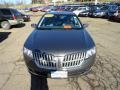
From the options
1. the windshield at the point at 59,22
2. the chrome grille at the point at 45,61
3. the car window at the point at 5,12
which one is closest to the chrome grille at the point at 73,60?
the chrome grille at the point at 45,61

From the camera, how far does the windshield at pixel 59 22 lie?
25.5 ft

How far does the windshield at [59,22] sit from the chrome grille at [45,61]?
6.92 feet

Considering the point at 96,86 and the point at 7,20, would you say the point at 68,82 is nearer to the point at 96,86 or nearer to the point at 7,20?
the point at 96,86

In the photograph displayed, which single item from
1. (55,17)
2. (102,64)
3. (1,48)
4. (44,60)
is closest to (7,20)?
(1,48)

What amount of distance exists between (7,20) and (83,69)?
15554mm

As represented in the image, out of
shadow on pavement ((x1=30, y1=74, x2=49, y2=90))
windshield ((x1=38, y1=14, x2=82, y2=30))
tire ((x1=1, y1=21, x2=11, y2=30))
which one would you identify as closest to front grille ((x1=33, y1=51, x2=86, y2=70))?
shadow on pavement ((x1=30, y1=74, x2=49, y2=90))

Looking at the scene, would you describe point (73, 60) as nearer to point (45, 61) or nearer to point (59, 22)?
point (45, 61)

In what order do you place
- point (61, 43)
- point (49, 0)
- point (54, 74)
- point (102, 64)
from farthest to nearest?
1. point (49, 0)
2. point (102, 64)
3. point (61, 43)
4. point (54, 74)

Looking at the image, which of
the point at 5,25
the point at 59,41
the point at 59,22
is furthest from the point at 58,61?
the point at 5,25

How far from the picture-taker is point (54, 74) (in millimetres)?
5477

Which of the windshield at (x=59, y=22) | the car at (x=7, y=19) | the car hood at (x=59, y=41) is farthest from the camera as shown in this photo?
the car at (x=7, y=19)

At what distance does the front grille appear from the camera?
18.0ft

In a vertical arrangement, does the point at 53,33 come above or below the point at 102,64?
above

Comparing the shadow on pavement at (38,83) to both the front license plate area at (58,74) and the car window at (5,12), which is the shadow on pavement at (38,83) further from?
the car window at (5,12)
